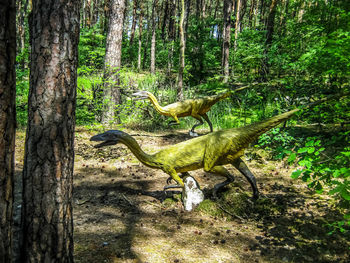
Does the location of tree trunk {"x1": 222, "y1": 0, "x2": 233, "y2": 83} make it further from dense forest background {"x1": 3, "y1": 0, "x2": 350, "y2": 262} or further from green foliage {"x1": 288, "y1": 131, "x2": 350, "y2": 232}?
green foliage {"x1": 288, "y1": 131, "x2": 350, "y2": 232}

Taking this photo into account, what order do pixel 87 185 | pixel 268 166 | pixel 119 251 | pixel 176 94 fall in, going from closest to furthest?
pixel 119 251, pixel 87 185, pixel 268 166, pixel 176 94

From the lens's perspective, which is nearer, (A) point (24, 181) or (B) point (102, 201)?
(A) point (24, 181)

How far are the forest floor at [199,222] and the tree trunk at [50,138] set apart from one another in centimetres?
76

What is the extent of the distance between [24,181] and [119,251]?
139cm

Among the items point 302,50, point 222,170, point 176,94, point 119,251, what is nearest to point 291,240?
point 222,170

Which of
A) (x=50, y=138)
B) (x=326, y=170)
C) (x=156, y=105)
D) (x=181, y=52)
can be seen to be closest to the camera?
(x=50, y=138)

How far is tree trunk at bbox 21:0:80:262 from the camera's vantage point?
6.85 feet

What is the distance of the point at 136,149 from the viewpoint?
4.07 m

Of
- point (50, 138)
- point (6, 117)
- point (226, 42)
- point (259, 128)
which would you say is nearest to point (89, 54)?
point (259, 128)

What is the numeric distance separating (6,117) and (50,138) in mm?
647

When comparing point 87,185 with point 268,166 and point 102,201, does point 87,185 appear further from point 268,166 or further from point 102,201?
point 268,166

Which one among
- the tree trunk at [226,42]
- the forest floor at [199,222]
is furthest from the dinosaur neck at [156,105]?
the tree trunk at [226,42]

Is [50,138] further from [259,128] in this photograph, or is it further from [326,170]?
[259,128]

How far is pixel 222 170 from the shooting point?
4.43 m
